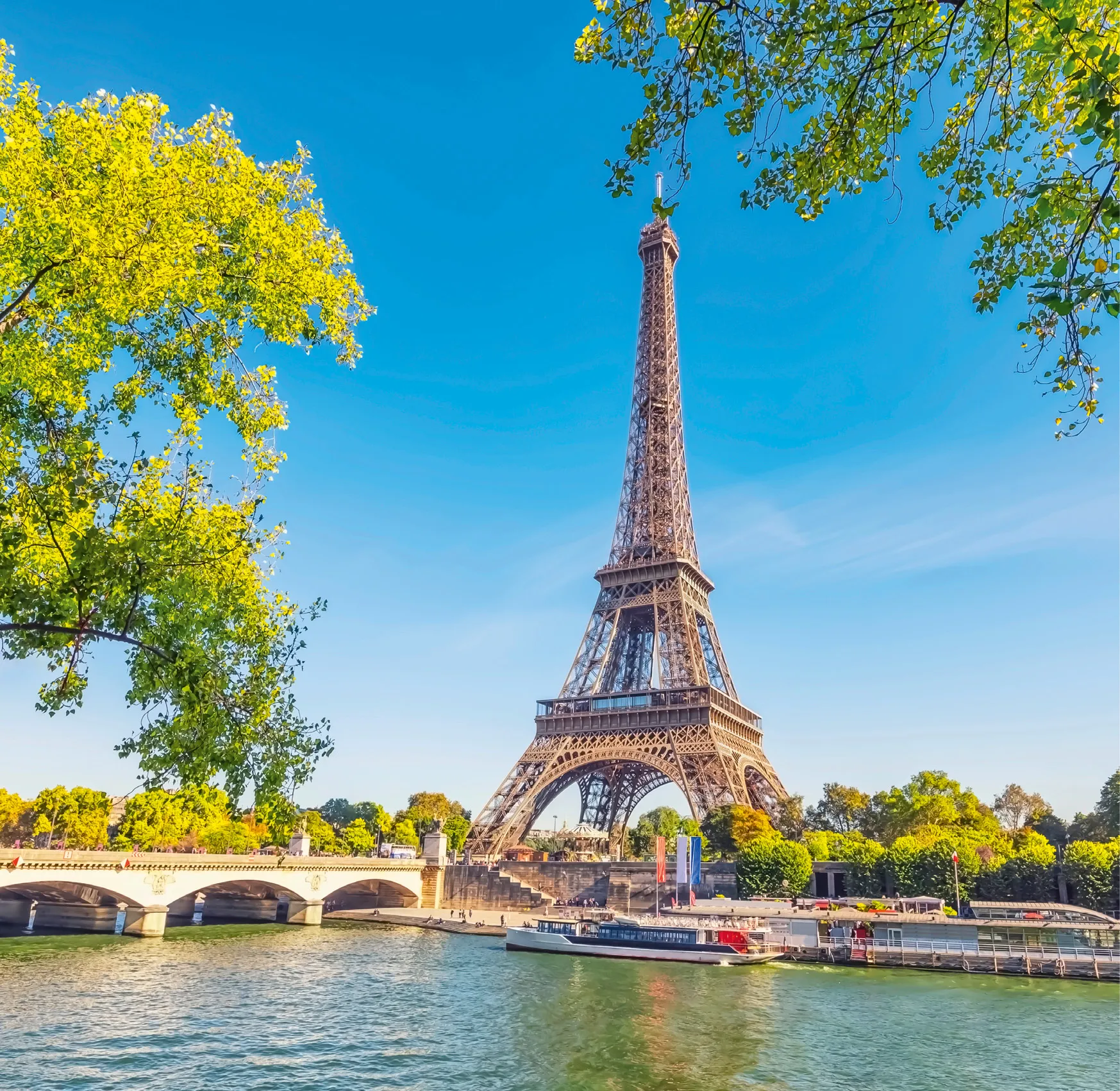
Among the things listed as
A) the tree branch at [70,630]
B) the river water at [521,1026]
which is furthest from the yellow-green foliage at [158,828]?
the tree branch at [70,630]

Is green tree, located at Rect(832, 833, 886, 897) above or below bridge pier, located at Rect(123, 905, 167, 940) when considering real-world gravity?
above

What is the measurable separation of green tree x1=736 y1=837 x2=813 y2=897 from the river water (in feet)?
63.0

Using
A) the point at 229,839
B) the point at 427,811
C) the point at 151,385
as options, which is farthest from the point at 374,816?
the point at 151,385

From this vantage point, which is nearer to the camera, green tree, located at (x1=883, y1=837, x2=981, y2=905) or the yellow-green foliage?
green tree, located at (x1=883, y1=837, x2=981, y2=905)

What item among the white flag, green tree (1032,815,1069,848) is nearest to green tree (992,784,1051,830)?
green tree (1032,815,1069,848)

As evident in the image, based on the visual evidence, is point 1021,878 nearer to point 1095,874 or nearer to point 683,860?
point 1095,874

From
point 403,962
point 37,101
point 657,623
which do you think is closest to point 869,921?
point 403,962

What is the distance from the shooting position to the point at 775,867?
60.6 meters

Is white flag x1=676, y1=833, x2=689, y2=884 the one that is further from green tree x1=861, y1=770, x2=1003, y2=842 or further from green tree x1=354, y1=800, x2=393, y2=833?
green tree x1=354, y1=800, x2=393, y2=833

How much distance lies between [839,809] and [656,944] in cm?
5025

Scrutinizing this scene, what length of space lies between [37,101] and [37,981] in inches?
1260

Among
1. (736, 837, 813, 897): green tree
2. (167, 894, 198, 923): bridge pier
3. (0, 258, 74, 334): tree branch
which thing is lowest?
(167, 894, 198, 923): bridge pier

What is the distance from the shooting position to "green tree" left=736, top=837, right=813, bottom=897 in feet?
197

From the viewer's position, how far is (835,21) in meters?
6.85
